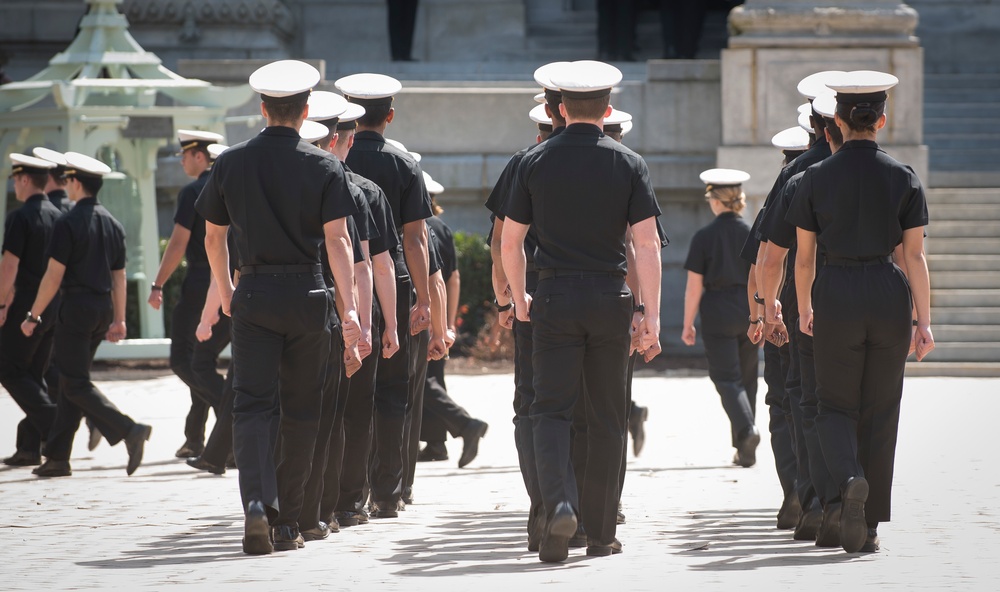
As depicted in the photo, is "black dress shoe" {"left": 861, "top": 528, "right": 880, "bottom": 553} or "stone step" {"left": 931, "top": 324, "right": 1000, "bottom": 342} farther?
"stone step" {"left": 931, "top": 324, "right": 1000, "bottom": 342}

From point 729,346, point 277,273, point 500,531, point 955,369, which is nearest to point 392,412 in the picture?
point 500,531

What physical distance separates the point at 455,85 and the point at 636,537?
470 inches

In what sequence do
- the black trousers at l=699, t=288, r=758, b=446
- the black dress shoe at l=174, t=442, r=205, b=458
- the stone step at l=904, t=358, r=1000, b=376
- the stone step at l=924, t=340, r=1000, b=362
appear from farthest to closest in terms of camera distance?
the stone step at l=924, t=340, r=1000, b=362
the stone step at l=904, t=358, r=1000, b=376
the black dress shoe at l=174, t=442, r=205, b=458
the black trousers at l=699, t=288, r=758, b=446

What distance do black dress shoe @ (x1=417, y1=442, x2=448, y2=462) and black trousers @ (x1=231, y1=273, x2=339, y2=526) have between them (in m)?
3.76

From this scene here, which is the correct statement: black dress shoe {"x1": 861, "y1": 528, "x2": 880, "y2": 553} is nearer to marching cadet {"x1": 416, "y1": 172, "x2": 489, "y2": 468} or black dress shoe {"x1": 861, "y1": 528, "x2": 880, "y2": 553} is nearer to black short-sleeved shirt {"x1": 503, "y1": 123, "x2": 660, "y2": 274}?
black short-sleeved shirt {"x1": 503, "y1": 123, "x2": 660, "y2": 274}

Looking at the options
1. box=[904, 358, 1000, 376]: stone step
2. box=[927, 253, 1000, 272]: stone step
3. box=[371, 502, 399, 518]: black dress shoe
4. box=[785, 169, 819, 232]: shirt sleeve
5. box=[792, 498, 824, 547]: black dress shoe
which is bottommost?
box=[904, 358, 1000, 376]: stone step

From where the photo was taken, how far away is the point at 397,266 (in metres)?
8.13

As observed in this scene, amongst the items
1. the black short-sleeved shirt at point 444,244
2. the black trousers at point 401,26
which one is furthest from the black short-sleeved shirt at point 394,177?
the black trousers at point 401,26

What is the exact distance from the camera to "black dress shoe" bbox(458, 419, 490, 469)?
9922 mm

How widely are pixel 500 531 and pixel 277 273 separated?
170 cm

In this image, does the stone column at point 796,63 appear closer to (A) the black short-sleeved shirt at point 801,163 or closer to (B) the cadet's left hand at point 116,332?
(B) the cadet's left hand at point 116,332

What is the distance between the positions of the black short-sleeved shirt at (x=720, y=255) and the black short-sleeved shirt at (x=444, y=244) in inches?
58.7

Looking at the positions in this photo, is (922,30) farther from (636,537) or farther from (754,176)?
(636,537)

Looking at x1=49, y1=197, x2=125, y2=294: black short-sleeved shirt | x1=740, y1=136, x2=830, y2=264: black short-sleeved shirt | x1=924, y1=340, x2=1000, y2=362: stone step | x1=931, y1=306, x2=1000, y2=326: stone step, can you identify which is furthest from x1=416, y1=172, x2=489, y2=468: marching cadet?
x1=931, y1=306, x2=1000, y2=326: stone step
